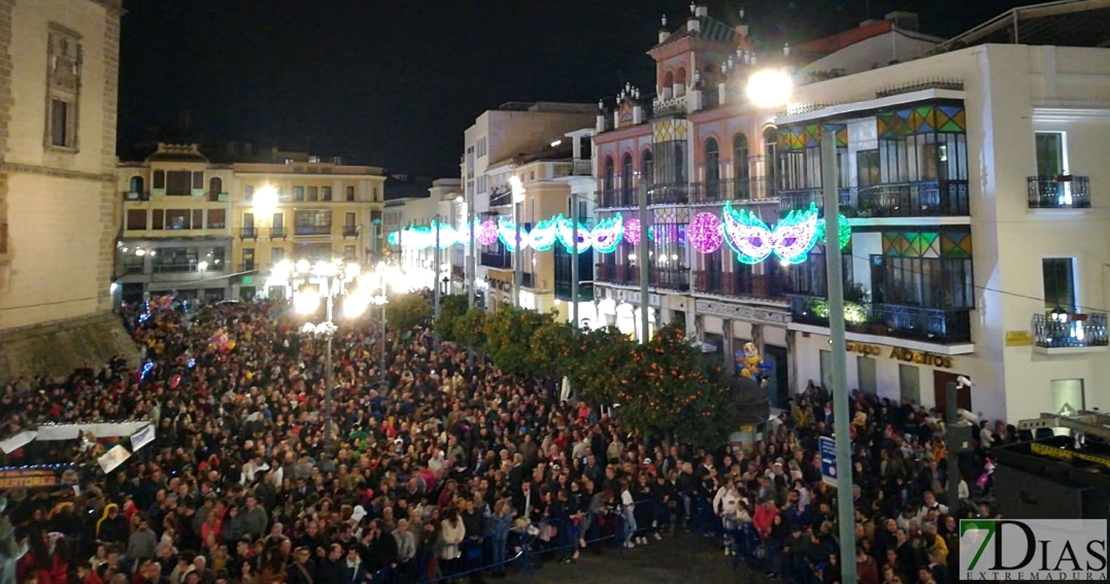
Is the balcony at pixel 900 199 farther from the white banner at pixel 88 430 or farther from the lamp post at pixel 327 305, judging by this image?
the white banner at pixel 88 430

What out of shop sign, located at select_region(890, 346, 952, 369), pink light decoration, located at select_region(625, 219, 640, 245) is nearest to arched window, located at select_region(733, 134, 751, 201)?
pink light decoration, located at select_region(625, 219, 640, 245)

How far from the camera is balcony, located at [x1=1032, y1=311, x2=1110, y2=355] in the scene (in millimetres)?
17922

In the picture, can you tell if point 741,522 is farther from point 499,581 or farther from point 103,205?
point 103,205

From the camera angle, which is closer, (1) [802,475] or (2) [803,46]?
(1) [802,475]

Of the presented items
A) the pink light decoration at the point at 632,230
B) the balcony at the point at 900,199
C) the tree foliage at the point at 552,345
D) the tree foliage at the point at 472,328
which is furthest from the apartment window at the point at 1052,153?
the tree foliage at the point at 472,328

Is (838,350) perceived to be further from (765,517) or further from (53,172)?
(53,172)

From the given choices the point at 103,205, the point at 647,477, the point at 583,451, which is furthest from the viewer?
the point at 103,205

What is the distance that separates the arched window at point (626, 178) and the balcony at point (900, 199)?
10.6 meters

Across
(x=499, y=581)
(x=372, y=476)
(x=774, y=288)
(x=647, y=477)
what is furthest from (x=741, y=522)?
(x=774, y=288)

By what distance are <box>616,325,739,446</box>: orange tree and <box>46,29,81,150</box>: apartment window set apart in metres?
19.4

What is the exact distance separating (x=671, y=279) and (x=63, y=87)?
20977 mm

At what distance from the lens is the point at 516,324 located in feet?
77.3

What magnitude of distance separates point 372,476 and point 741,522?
6043 mm

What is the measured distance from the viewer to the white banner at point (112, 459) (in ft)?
40.7
